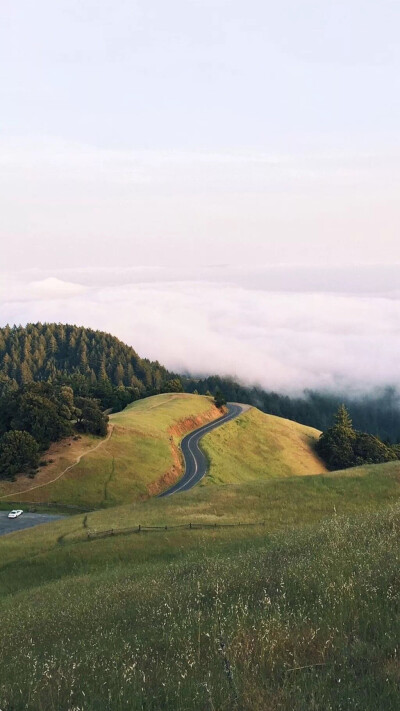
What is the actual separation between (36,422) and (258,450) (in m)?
57.4

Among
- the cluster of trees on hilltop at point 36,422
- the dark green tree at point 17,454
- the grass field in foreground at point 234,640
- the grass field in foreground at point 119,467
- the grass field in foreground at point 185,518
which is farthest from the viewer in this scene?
the cluster of trees on hilltop at point 36,422

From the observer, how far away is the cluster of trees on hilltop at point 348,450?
12912 centimetres

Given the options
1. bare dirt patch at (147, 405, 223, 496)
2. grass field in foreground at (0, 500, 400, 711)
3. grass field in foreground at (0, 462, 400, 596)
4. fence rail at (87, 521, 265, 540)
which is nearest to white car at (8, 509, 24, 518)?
grass field in foreground at (0, 462, 400, 596)

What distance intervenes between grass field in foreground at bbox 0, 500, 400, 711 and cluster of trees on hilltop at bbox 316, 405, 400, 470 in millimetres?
117815

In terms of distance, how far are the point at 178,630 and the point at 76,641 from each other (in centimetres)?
349

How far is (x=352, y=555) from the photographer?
1388cm

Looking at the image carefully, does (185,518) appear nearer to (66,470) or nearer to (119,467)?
(66,470)

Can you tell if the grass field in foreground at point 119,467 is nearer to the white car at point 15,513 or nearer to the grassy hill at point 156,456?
the grassy hill at point 156,456

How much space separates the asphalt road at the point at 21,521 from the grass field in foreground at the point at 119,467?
7489 millimetres

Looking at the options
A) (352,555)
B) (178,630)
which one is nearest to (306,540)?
(352,555)

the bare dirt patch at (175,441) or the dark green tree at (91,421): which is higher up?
the dark green tree at (91,421)

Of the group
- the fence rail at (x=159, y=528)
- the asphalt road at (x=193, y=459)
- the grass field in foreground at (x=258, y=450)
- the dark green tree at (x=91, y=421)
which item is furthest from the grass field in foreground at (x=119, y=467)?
the fence rail at (x=159, y=528)

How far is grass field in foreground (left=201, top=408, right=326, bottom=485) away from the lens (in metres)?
105

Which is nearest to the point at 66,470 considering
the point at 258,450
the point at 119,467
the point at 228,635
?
the point at 119,467
